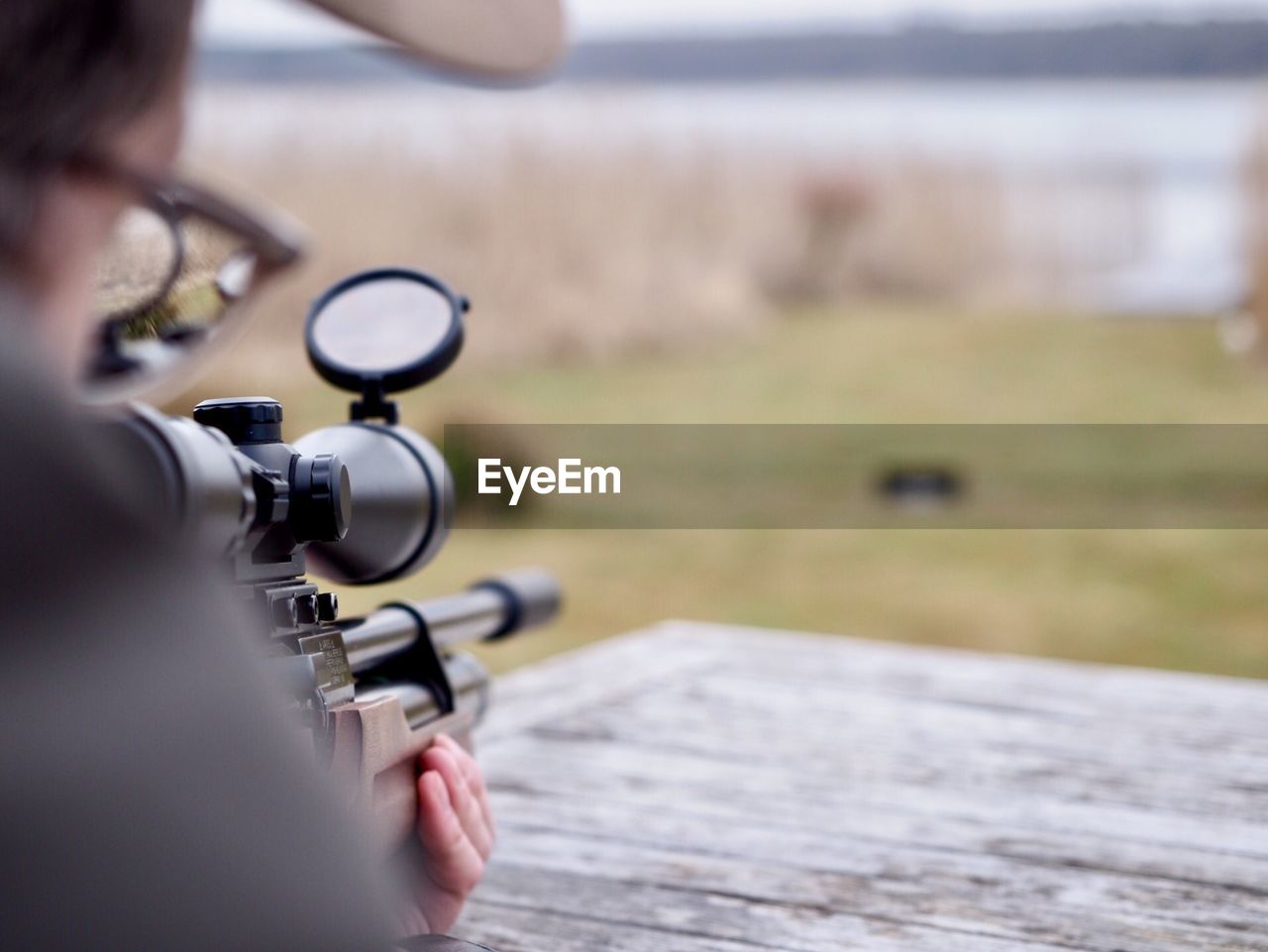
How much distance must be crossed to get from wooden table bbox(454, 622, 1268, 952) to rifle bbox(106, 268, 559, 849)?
0.70ft

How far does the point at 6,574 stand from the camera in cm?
35

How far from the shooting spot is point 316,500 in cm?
83

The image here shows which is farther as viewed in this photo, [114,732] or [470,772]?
[470,772]

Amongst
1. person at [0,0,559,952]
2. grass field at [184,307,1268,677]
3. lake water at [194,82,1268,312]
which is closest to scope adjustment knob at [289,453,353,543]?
person at [0,0,559,952]

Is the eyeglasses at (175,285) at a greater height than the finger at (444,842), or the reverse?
the eyeglasses at (175,285)

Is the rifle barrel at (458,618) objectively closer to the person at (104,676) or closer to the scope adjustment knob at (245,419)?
the scope adjustment knob at (245,419)

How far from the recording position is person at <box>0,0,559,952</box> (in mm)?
355

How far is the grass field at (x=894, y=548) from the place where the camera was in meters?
5.05

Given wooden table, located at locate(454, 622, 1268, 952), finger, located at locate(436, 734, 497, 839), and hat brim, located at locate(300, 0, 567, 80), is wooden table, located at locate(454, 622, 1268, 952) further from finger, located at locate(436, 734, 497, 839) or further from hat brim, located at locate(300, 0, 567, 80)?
hat brim, located at locate(300, 0, 567, 80)

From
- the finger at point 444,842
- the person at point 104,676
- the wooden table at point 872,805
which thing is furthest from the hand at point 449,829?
the person at point 104,676

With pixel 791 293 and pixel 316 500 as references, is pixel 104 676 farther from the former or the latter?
pixel 791 293

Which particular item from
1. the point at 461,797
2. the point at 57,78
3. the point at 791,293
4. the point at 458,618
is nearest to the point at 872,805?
the point at 458,618

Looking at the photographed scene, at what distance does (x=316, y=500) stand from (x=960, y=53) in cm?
2879

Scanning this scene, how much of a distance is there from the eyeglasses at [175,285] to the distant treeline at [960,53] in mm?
24560
